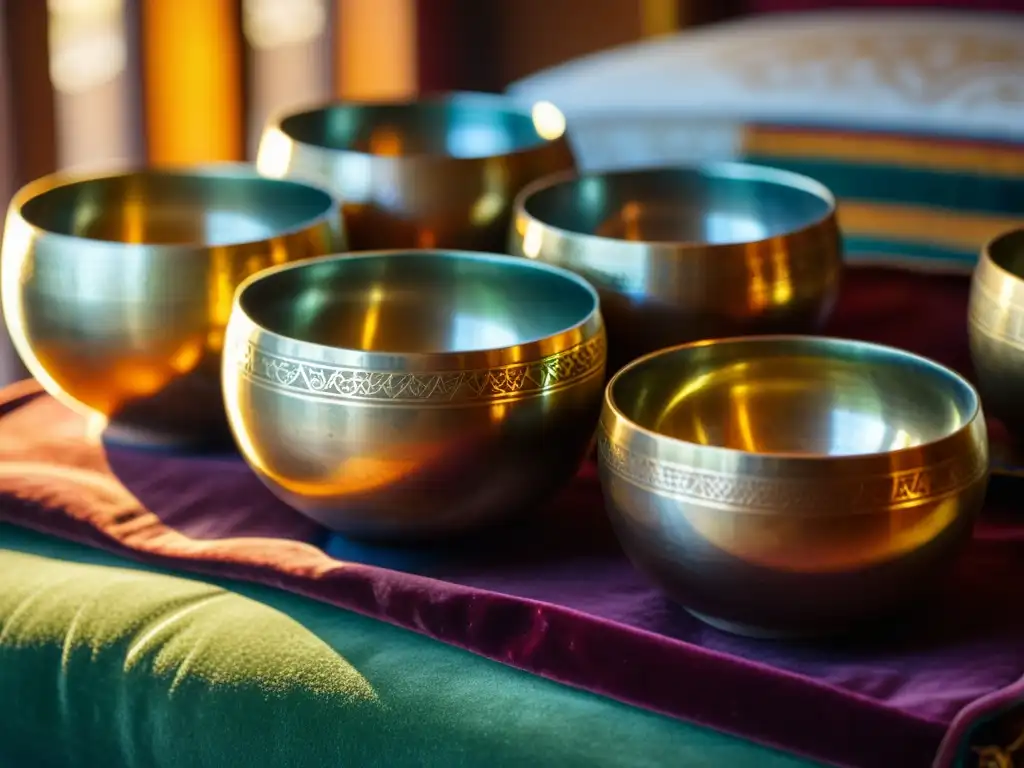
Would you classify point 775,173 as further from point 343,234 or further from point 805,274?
point 343,234

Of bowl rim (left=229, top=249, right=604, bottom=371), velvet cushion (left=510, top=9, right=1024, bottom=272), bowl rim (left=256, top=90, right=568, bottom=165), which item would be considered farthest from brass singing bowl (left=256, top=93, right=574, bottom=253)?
velvet cushion (left=510, top=9, right=1024, bottom=272)

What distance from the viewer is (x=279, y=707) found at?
502 mm

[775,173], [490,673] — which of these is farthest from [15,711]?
[775,173]

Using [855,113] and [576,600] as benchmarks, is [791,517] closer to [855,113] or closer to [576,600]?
[576,600]

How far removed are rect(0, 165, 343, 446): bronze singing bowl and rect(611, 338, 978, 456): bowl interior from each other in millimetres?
191

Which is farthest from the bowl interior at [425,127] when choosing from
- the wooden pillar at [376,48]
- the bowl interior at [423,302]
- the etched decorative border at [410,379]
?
the wooden pillar at [376,48]

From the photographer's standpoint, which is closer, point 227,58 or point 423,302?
point 423,302

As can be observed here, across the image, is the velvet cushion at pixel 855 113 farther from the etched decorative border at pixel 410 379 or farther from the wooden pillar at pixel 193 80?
the etched decorative border at pixel 410 379

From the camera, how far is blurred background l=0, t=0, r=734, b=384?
1352 millimetres

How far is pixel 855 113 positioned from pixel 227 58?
0.74 metres

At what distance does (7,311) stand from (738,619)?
14.4 inches

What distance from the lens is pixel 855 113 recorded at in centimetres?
127

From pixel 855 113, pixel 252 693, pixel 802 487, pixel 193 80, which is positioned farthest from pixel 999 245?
pixel 193 80

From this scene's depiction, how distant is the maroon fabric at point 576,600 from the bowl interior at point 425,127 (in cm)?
27
